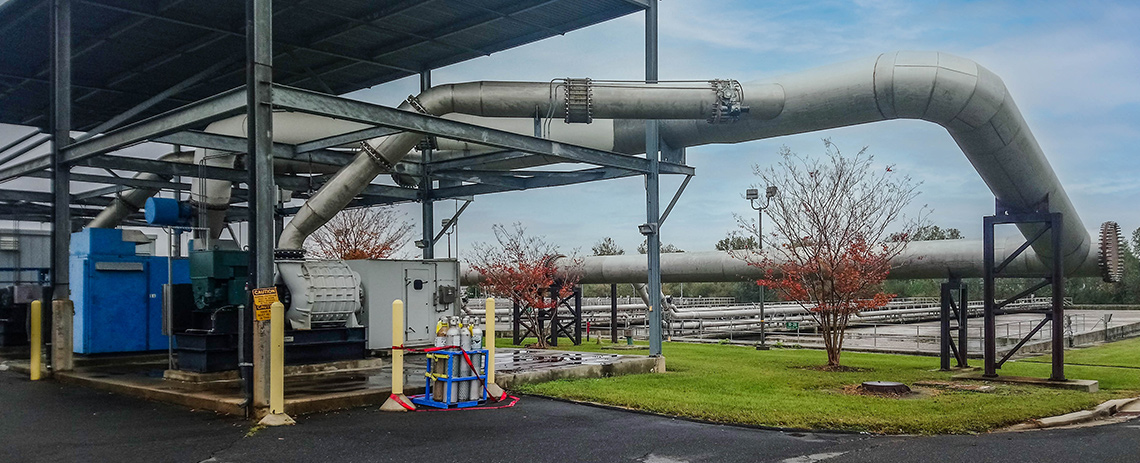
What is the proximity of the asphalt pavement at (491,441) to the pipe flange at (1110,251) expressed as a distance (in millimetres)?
8320

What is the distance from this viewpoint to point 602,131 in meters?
18.5

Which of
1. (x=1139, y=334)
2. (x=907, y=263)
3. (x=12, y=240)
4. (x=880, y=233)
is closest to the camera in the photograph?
(x=880, y=233)

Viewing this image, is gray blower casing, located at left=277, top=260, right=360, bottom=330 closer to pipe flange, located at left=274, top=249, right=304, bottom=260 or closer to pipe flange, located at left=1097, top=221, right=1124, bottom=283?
pipe flange, located at left=274, top=249, right=304, bottom=260

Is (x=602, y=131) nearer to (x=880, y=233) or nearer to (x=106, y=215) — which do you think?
(x=880, y=233)

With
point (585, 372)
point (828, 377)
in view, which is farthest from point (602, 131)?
point (828, 377)

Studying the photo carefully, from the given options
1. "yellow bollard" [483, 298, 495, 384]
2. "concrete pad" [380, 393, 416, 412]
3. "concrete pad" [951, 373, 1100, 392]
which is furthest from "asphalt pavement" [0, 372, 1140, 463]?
"concrete pad" [951, 373, 1100, 392]

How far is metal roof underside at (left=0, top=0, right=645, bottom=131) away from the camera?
1816 cm

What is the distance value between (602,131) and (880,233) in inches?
270

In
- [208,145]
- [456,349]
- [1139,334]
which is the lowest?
[1139,334]

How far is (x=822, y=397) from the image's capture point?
42.5 feet

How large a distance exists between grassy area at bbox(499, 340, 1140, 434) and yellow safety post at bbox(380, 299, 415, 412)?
232 centimetres

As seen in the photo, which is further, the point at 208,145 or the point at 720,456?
the point at 208,145

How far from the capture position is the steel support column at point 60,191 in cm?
1631

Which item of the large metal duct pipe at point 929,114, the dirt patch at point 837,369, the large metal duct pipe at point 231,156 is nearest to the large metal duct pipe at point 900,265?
the dirt patch at point 837,369
